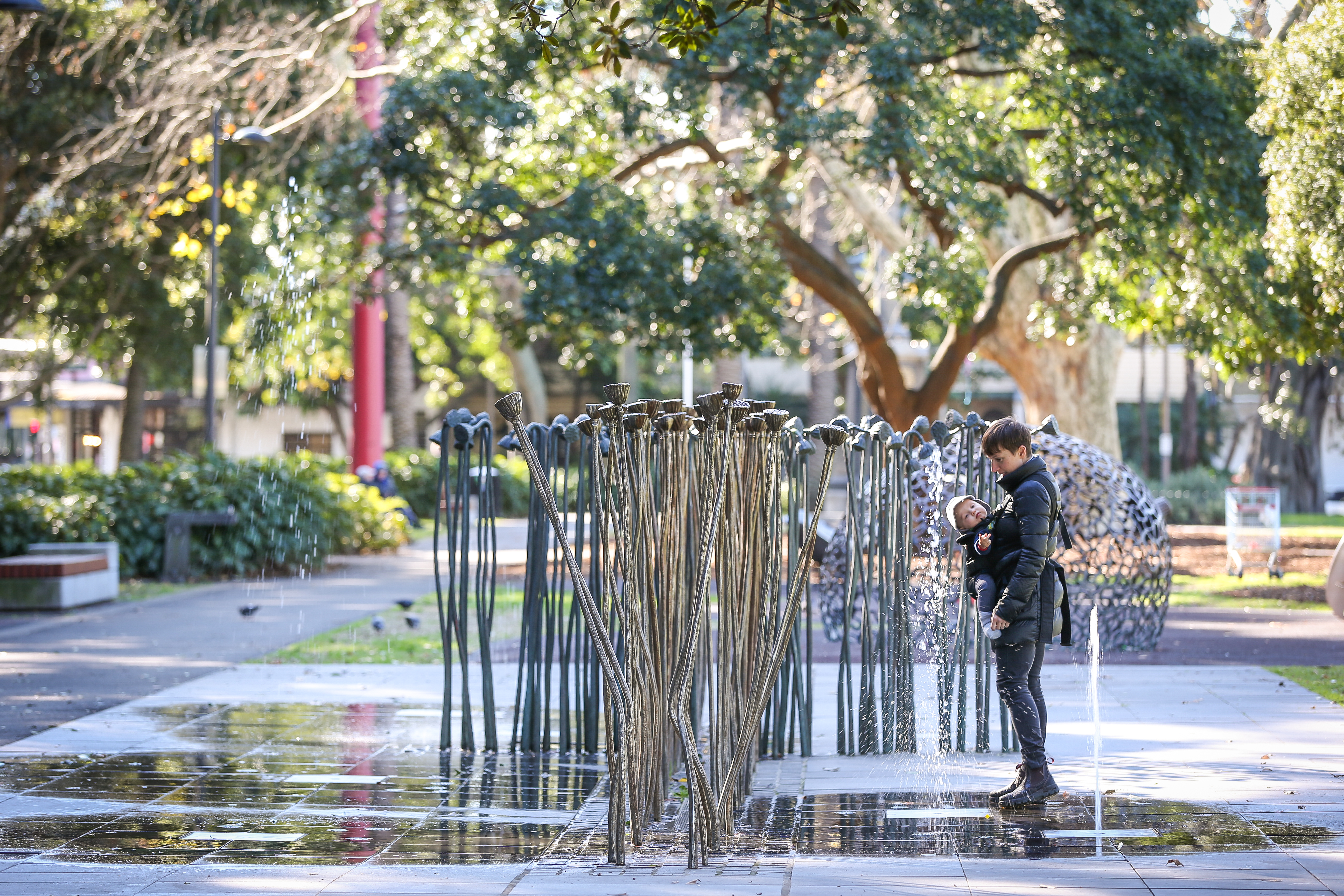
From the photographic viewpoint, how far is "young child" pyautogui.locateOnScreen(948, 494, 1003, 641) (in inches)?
221

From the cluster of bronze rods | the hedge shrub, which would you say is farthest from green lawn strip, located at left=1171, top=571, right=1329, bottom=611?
the hedge shrub

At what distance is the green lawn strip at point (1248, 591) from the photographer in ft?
44.8

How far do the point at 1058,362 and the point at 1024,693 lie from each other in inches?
564

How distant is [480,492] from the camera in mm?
6629

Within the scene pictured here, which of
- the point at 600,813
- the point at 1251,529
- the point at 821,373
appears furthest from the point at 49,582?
the point at 821,373

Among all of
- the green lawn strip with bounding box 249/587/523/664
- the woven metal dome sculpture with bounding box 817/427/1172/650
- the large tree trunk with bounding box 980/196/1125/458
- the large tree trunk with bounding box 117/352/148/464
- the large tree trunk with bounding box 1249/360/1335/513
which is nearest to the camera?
the woven metal dome sculpture with bounding box 817/427/1172/650

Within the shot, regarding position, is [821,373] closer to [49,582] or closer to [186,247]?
[186,247]

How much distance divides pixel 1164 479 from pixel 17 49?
2741 cm

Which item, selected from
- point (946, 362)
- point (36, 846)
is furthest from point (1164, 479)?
point (36, 846)

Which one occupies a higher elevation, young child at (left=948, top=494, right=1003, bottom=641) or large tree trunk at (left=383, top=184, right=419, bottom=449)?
→ large tree trunk at (left=383, top=184, right=419, bottom=449)

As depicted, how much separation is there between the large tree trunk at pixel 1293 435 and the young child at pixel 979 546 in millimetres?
26418

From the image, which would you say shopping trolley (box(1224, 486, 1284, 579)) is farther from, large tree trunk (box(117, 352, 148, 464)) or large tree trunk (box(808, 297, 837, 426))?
large tree trunk (box(117, 352, 148, 464))

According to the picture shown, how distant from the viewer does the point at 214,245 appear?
17.5 m

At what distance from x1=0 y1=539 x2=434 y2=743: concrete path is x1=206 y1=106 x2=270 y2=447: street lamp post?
9.97ft
